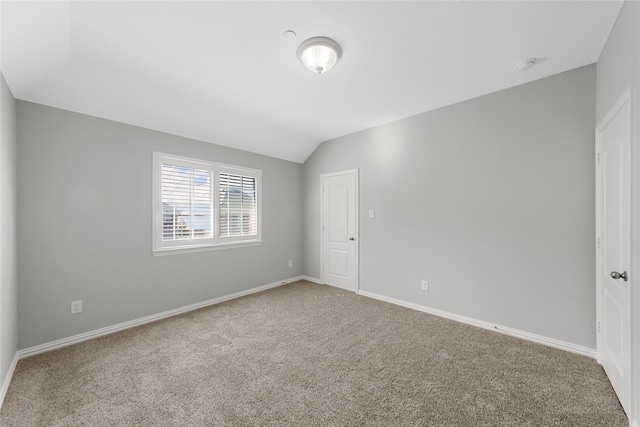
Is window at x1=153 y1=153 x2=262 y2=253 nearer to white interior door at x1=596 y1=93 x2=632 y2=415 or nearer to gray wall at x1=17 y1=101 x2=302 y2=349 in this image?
gray wall at x1=17 y1=101 x2=302 y2=349

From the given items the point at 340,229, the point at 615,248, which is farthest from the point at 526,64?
the point at 340,229

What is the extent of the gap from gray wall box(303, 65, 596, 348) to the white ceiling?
15.4 inches

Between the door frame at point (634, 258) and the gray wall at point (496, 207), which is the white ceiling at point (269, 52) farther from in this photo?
the door frame at point (634, 258)

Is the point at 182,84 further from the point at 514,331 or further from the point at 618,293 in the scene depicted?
the point at 514,331

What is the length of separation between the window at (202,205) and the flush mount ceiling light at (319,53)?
2.30m

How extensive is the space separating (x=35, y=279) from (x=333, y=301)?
10.9 feet

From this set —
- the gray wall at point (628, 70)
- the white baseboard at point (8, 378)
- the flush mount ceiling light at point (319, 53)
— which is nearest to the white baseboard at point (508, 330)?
the gray wall at point (628, 70)

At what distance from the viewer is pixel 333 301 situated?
3.79 m

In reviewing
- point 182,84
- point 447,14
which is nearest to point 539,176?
point 447,14

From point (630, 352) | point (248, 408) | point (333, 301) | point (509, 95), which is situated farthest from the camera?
point (333, 301)

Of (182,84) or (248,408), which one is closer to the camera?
(248,408)

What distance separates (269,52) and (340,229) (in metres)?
2.95

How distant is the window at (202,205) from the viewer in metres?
3.27

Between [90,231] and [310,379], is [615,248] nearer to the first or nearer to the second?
[310,379]
